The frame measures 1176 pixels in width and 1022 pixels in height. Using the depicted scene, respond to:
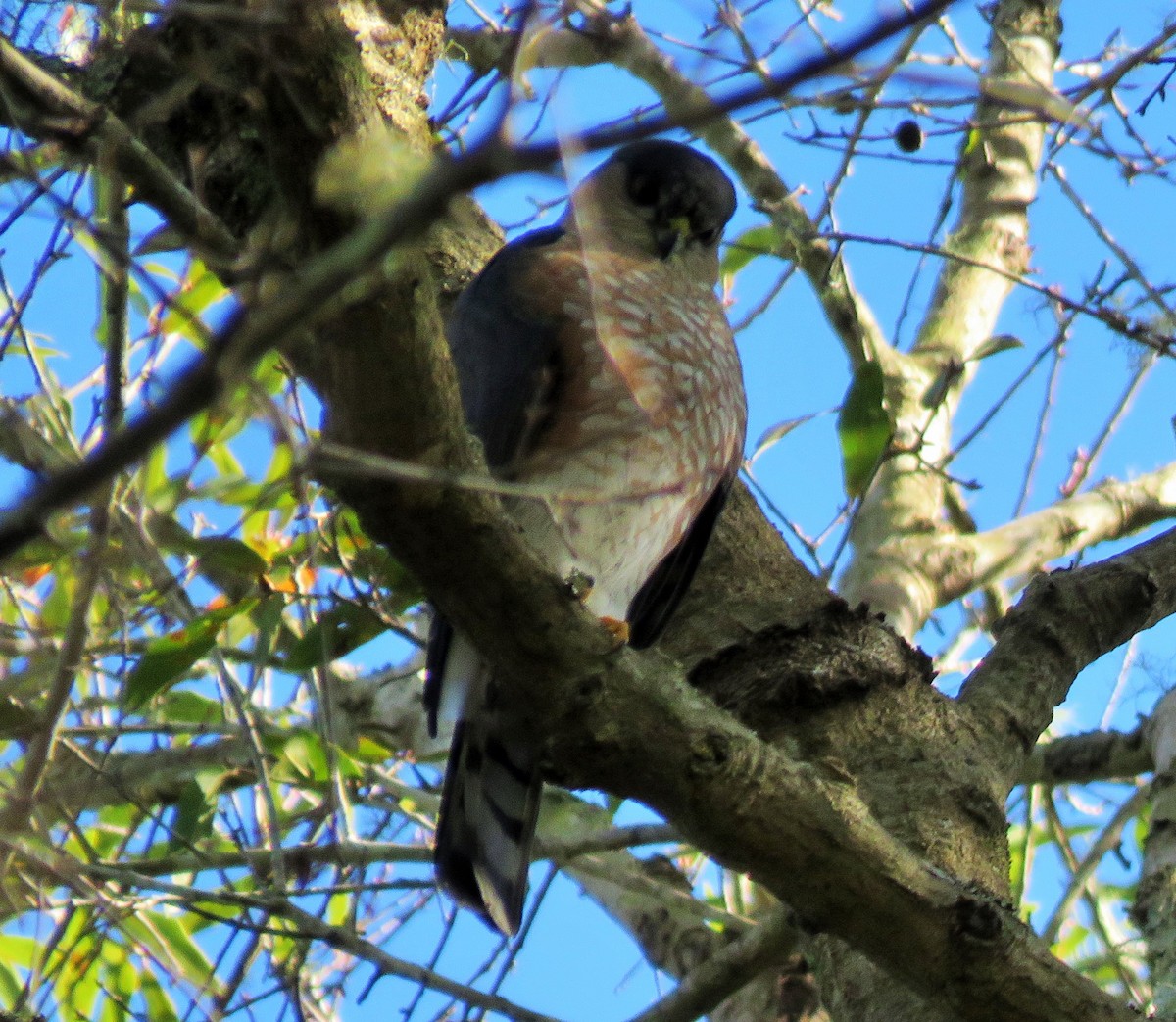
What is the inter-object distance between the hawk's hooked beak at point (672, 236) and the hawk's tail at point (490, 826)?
143cm

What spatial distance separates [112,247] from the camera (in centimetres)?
129

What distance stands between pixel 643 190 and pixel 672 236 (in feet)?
0.65

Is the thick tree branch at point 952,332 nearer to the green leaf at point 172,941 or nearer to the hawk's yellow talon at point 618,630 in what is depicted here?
the hawk's yellow talon at point 618,630

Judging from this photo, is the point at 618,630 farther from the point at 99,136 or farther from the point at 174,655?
the point at 99,136

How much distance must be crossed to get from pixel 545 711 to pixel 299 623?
2.29m

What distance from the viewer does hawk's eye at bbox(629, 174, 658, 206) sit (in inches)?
161

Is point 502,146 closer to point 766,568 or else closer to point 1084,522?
point 766,568

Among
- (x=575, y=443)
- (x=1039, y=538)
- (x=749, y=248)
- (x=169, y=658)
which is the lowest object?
(x=169, y=658)

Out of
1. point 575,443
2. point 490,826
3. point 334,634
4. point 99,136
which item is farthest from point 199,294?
point 99,136

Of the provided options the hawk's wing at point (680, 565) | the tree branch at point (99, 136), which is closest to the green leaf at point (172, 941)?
the hawk's wing at point (680, 565)

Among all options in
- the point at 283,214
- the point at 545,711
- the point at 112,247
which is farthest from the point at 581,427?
the point at 112,247

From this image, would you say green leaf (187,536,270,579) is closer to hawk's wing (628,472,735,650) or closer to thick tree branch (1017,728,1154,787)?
hawk's wing (628,472,735,650)

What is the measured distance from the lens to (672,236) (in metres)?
4.01

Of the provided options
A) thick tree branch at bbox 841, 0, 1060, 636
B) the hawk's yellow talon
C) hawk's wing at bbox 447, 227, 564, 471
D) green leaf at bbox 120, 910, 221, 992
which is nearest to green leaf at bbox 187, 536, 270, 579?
hawk's wing at bbox 447, 227, 564, 471
